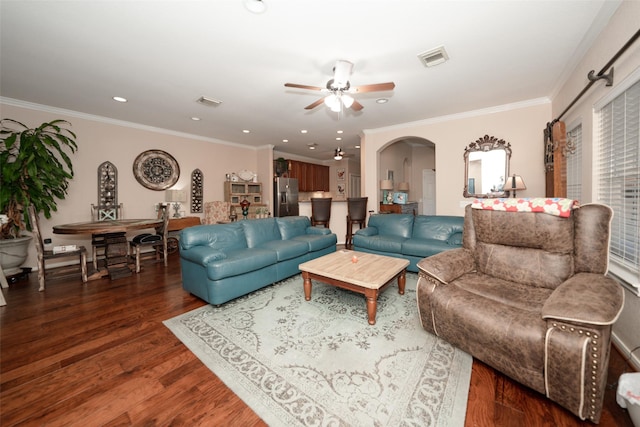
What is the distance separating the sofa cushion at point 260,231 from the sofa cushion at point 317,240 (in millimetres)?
353

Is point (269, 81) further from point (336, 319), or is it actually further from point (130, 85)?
point (336, 319)

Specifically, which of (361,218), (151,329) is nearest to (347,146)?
(361,218)

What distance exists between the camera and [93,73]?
279cm

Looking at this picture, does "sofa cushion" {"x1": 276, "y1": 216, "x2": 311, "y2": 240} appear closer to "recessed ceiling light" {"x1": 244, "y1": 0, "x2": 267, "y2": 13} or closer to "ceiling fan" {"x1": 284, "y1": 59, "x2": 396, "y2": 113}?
"ceiling fan" {"x1": 284, "y1": 59, "x2": 396, "y2": 113}

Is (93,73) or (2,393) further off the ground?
(93,73)

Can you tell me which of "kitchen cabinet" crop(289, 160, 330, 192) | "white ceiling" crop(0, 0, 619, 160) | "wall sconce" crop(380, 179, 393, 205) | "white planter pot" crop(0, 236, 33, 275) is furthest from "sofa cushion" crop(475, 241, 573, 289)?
"kitchen cabinet" crop(289, 160, 330, 192)

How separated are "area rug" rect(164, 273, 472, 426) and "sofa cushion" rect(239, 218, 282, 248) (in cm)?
100

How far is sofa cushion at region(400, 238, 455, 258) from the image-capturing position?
322 centimetres

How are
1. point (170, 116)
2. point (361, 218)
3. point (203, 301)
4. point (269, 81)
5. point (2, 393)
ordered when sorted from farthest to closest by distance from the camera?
point (361, 218)
point (170, 116)
point (269, 81)
point (203, 301)
point (2, 393)

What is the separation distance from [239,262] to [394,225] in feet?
8.83

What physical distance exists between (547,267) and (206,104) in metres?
4.57

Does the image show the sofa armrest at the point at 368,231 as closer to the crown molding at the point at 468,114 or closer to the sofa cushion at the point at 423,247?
the sofa cushion at the point at 423,247

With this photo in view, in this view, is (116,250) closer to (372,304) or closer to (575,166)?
(372,304)

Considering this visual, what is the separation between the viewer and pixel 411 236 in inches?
156
